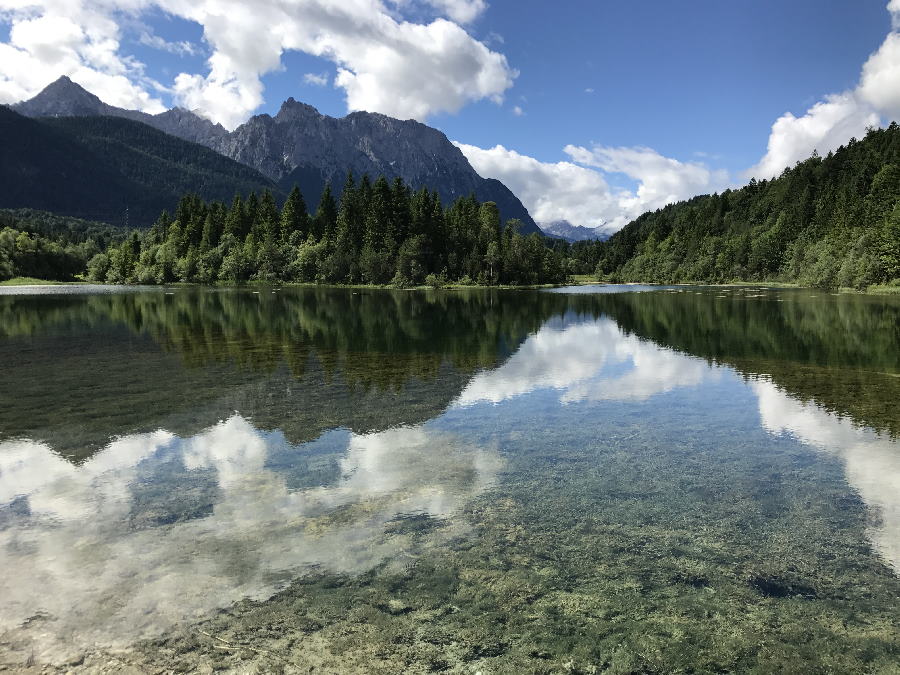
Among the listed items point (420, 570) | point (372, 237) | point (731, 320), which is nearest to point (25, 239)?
point (372, 237)

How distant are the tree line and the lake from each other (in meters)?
121

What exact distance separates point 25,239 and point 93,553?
240 meters

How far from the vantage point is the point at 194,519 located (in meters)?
11.0

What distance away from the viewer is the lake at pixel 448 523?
23.9 ft

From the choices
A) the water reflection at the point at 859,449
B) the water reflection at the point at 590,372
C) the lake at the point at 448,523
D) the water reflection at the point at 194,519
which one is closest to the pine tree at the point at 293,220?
the water reflection at the point at 590,372

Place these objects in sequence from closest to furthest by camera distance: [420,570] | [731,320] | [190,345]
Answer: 1. [420,570]
2. [190,345]
3. [731,320]

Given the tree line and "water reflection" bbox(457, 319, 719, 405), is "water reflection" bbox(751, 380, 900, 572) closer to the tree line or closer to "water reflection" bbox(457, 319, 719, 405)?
"water reflection" bbox(457, 319, 719, 405)

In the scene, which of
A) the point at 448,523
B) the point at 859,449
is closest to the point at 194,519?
the point at 448,523

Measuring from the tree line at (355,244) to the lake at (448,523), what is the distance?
4768 inches

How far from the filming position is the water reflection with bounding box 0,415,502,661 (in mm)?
8156

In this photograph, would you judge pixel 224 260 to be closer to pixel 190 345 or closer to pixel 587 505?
pixel 190 345

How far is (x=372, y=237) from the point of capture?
148250mm

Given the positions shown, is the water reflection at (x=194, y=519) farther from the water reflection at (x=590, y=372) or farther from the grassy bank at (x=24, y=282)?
Result: the grassy bank at (x=24, y=282)

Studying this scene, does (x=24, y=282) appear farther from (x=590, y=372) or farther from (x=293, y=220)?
(x=590, y=372)
